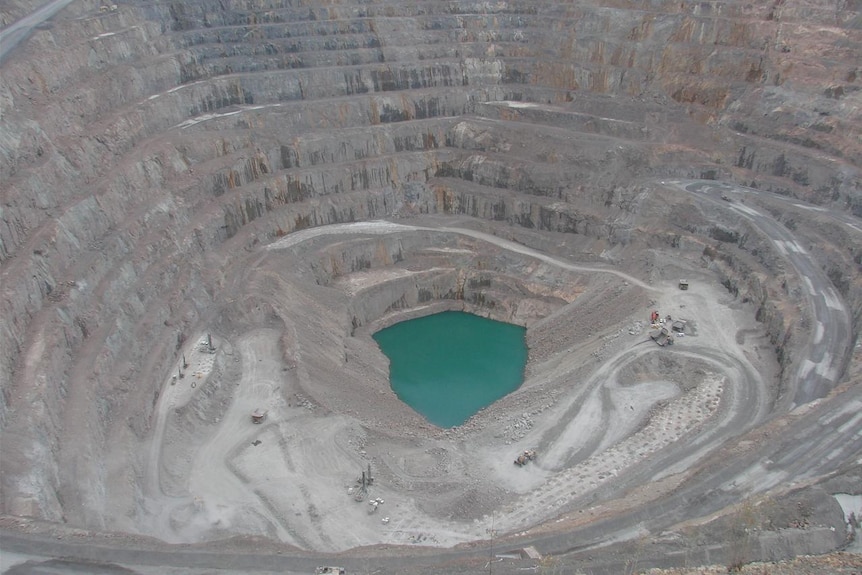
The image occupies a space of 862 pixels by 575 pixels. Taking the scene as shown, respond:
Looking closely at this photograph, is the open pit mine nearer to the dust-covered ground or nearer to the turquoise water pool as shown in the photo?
the dust-covered ground

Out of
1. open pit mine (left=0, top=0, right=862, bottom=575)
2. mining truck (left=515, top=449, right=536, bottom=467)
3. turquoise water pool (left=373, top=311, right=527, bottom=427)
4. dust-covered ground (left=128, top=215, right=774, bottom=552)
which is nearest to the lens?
open pit mine (left=0, top=0, right=862, bottom=575)

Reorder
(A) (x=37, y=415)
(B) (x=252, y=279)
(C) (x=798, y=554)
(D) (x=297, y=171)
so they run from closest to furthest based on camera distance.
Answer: (C) (x=798, y=554) < (A) (x=37, y=415) < (B) (x=252, y=279) < (D) (x=297, y=171)

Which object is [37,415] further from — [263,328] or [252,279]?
[252,279]

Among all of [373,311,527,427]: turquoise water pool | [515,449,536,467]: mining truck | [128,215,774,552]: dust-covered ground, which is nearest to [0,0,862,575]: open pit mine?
[515,449,536,467]: mining truck

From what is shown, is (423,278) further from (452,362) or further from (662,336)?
(662,336)

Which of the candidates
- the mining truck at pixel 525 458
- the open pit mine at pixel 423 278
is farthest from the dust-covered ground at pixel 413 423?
the mining truck at pixel 525 458

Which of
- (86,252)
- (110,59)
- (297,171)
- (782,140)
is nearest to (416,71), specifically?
(297,171)

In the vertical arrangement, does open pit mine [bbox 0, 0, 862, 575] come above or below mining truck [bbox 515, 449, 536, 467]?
above

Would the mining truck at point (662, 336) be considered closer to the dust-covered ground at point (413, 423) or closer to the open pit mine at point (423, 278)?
the open pit mine at point (423, 278)
